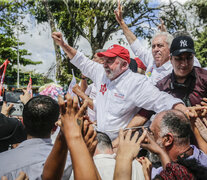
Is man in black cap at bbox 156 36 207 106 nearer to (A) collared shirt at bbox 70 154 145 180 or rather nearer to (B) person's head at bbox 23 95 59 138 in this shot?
(A) collared shirt at bbox 70 154 145 180

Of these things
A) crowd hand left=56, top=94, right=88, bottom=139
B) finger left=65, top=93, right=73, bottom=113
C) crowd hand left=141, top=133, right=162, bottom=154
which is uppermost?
finger left=65, top=93, right=73, bottom=113

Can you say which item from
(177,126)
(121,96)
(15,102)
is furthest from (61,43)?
(177,126)

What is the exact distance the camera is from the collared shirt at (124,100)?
2059mm

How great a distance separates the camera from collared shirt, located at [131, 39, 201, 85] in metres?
2.69

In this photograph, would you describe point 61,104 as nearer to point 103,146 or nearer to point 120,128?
point 120,128

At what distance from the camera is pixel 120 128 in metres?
1.29

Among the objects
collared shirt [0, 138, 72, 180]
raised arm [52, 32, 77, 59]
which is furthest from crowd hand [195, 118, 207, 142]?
raised arm [52, 32, 77, 59]

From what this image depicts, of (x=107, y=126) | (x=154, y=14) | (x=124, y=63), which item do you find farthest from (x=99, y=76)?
Result: (x=154, y=14)

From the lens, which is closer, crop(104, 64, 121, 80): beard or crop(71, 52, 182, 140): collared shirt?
crop(71, 52, 182, 140): collared shirt

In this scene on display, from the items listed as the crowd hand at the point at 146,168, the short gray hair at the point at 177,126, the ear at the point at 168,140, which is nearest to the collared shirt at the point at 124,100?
the short gray hair at the point at 177,126

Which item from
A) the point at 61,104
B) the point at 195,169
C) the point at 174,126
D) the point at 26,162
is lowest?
the point at 26,162

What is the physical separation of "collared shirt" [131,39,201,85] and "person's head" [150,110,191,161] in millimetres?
1060

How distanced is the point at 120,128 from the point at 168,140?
504 millimetres

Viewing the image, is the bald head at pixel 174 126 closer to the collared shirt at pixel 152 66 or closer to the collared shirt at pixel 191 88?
the collared shirt at pixel 191 88
